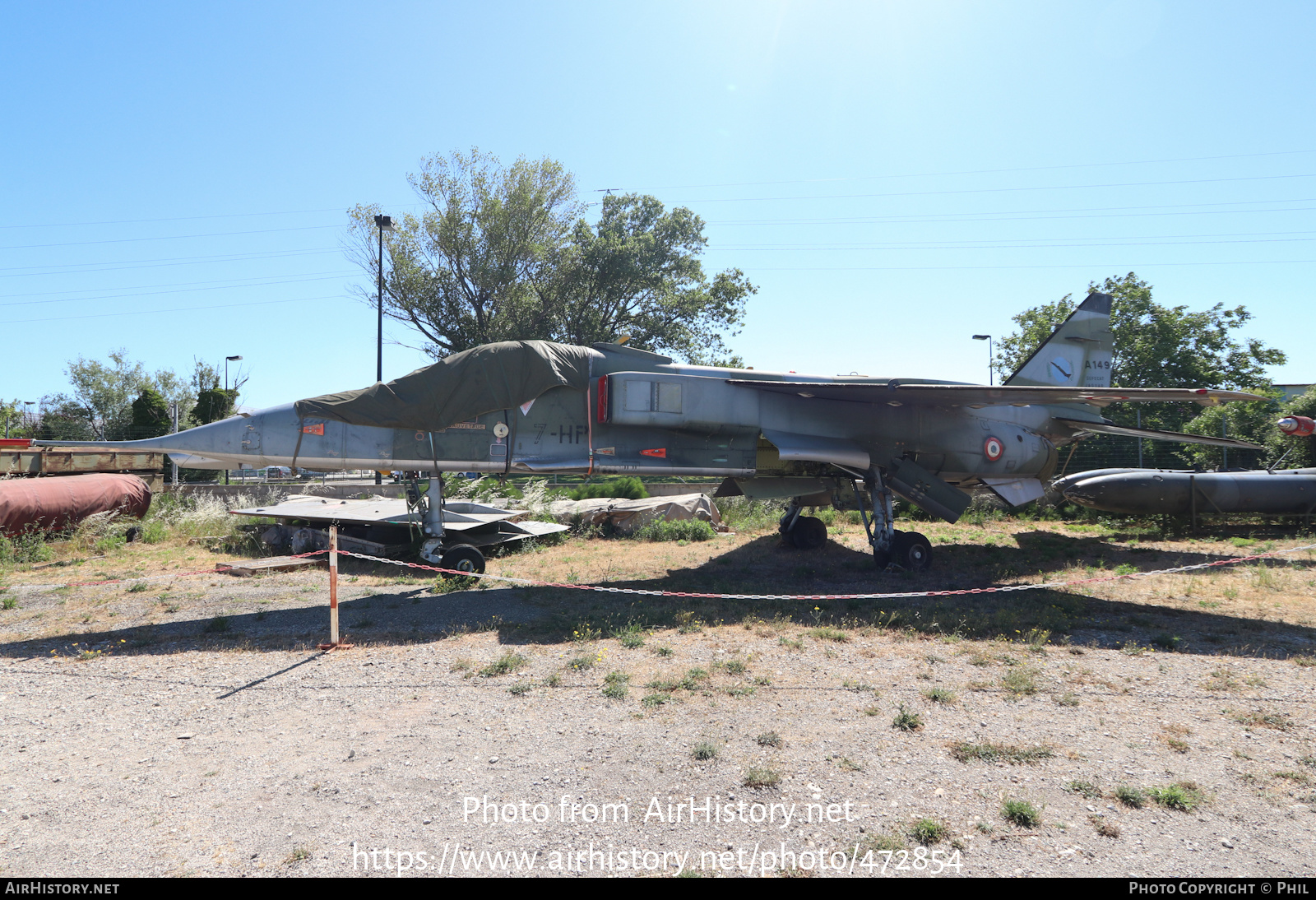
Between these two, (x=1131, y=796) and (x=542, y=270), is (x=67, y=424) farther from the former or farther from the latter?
(x=1131, y=796)

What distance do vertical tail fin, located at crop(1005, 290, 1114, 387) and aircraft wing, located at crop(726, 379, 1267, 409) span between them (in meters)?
4.13

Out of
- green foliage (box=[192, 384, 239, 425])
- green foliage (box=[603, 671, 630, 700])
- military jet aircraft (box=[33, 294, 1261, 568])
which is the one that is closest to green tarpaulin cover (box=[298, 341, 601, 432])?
military jet aircraft (box=[33, 294, 1261, 568])

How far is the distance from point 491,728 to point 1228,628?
26.0 ft

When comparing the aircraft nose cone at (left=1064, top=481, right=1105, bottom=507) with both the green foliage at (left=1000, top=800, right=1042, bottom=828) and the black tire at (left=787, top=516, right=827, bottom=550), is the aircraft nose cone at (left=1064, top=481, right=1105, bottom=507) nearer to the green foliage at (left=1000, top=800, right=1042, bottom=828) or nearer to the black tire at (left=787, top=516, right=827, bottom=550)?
the black tire at (left=787, top=516, right=827, bottom=550)

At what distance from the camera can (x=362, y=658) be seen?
6512 mm

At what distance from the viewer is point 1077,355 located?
15445mm

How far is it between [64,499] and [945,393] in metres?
17.2

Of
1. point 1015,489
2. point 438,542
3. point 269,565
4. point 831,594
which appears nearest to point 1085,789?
point 831,594

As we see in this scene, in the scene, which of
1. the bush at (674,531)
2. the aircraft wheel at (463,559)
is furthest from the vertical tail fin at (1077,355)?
the aircraft wheel at (463,559)

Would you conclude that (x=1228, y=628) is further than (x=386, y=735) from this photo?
Yes

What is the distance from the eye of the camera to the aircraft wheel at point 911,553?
11500mm

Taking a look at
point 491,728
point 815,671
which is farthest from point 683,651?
point 491,728

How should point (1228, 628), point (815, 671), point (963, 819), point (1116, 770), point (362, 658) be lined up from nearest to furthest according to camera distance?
1. point (963, 819)
2. point (1116, 770)
3. point (815, 671)
4. point (362, 658)
5. point (1228, 628)
